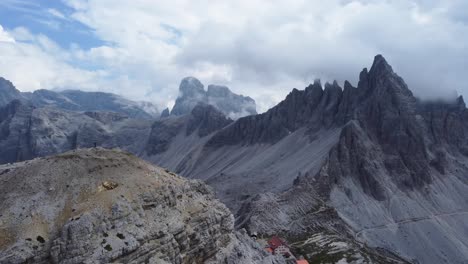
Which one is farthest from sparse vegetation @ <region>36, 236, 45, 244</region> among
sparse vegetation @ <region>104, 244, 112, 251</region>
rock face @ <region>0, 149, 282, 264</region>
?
sparse vegetation @ <region>104, 244, 112, 251</region>

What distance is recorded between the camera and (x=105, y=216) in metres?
71.0

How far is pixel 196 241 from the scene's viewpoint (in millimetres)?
81750

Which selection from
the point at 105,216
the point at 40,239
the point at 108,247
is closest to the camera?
the point at 40,239

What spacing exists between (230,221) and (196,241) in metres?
12.6

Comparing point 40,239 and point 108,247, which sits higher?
point 40,239

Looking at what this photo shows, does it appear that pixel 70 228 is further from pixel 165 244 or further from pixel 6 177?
pixel 6 177

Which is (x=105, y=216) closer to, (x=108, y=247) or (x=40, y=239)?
(x=108, y=247)

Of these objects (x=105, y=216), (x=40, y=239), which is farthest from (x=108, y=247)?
(x=40, y=239)

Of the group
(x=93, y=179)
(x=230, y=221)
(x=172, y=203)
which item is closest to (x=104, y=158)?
(x=93, y=179)

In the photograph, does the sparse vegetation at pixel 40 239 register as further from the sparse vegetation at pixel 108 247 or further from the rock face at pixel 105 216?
the sparse vegetation at pixel 108 247

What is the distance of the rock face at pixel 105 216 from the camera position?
66062 millimetres

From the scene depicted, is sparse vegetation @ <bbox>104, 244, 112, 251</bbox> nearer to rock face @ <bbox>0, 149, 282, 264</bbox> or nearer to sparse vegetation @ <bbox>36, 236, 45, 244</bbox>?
rock face @ <bbox>0, 149, 282, 264</bbox>

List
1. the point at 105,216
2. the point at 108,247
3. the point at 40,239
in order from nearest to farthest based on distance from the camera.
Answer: the point at 40,239 < the point at 108,247 < the point at 105,216

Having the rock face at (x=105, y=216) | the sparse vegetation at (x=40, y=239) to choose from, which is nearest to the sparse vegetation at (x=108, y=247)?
the rock face at (x=105, y=216)
